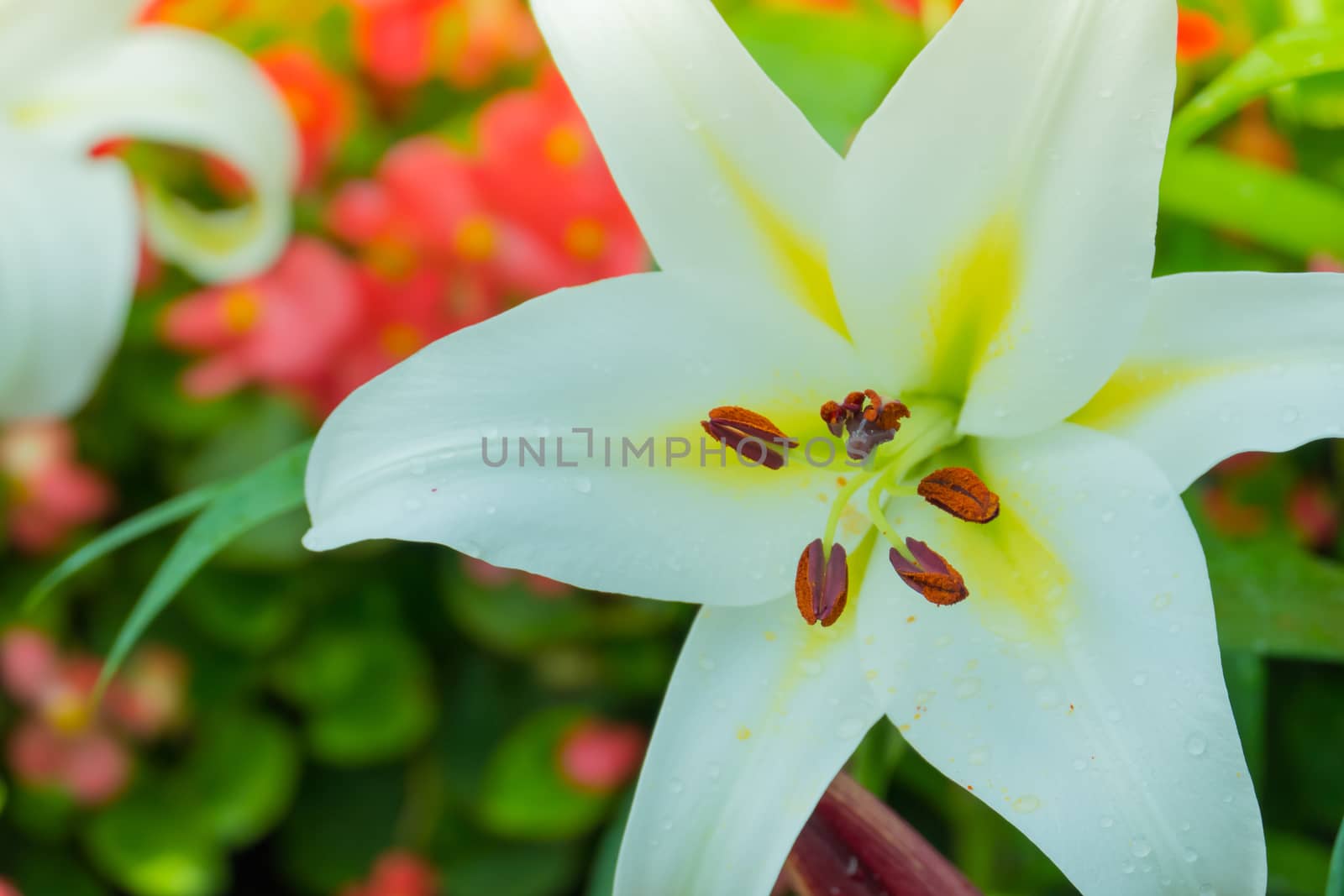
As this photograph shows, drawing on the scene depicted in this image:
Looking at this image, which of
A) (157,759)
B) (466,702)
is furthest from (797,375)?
(157,759)

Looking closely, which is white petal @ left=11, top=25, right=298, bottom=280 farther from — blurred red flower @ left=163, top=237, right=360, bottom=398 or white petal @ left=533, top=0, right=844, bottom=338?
white petal @ left=533, top=0, right=844, bottom=338

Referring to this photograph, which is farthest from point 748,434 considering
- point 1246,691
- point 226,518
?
point 1246,691

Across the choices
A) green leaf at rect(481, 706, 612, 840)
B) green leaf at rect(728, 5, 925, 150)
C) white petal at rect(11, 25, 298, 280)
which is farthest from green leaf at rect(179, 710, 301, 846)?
green leaf at rect(728, 5, 925, 150)

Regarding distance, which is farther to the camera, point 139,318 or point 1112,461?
point 139,318

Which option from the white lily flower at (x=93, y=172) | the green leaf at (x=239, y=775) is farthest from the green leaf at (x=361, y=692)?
the white lily flower at (x=93, y=172)

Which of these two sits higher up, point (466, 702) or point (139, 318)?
point (139, 318)

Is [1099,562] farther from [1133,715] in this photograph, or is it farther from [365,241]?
[365,241]
